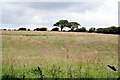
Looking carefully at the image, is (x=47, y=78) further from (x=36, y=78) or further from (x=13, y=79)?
(x=13, y=79)

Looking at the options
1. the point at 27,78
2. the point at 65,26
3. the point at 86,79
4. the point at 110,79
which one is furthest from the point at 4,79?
the point at 65,26

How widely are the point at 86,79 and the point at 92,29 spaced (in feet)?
262

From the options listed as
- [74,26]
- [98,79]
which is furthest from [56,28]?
[98,79]

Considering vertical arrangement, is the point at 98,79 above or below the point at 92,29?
below

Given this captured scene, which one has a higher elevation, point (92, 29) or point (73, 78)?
point (92, 29)

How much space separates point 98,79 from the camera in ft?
21.0

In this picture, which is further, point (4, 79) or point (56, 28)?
point (56, 28)

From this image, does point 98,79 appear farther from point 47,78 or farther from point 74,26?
point 74,26

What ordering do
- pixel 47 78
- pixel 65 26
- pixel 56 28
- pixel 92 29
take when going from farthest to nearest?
pixel 92 29 → pixel 65 26 → pixel 56 28 → pixel 47 78

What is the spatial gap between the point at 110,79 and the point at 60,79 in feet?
6.43

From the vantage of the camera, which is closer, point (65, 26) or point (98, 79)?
point (98, 79)

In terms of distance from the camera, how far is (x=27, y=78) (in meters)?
6.23

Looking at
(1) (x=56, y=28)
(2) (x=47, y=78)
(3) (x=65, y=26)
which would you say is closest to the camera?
(2) (x=47, y=78)

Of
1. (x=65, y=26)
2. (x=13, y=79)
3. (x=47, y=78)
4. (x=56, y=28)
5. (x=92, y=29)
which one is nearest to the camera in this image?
(x=13, y=79)
